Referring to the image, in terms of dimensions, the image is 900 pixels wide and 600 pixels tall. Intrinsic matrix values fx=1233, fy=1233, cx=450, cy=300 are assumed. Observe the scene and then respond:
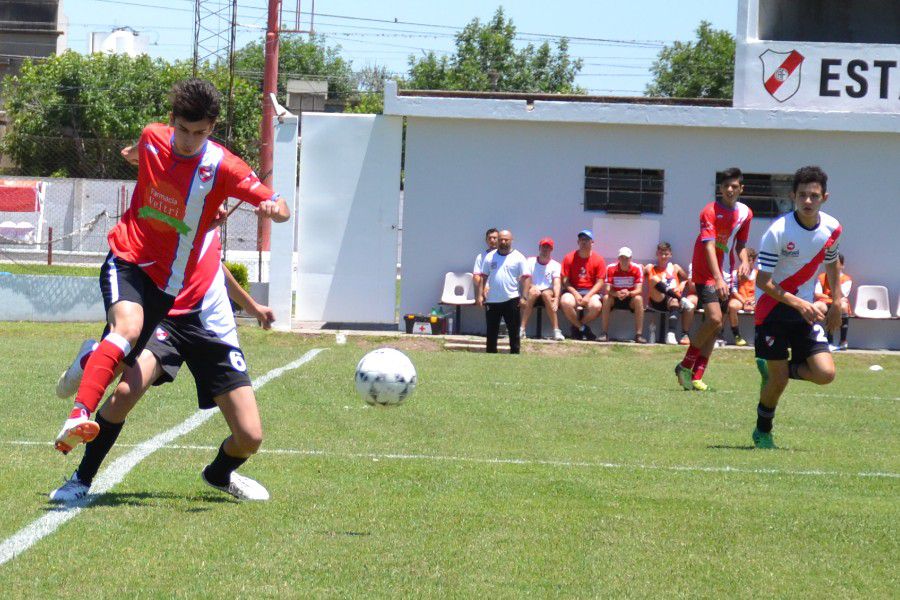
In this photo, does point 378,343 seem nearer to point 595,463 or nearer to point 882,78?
point 882,78

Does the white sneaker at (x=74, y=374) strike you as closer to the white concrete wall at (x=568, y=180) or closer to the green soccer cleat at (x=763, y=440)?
the green soccer cleat at (x=763, y=440)

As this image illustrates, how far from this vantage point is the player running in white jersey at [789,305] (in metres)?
9.29

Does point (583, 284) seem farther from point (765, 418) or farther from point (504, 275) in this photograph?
point (765, 418)

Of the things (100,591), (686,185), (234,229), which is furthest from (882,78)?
(234,229)

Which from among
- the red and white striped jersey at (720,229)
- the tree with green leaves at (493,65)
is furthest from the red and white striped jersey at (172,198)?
the tree with green leaves at (493,65)

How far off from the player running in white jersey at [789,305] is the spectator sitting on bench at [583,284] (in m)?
11.5

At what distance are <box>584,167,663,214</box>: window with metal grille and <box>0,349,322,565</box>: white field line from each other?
1312 centimetres

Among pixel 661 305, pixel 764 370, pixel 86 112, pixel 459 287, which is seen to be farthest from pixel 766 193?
pixel 86 112

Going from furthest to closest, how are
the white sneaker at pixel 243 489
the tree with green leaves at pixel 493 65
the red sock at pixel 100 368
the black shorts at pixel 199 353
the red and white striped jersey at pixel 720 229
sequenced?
the tree with green leaves at pixel 493 65 < the red and white striped jersey at pixel 720 229 < the white sneaker at pixel 243 489 < the black shorts at pixel 199 353 < the red sock at pixel 100 368

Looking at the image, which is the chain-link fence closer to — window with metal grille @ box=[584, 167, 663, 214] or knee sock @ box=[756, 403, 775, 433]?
window with metal grille @ box=[584, 167, 663, 214]

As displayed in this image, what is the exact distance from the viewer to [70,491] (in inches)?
250

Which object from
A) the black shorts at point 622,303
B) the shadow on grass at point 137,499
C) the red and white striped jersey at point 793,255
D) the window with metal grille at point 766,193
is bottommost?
the shadow on grass at point 137,499

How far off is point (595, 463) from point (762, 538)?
247 centimetres

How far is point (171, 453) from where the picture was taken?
8180 mm
